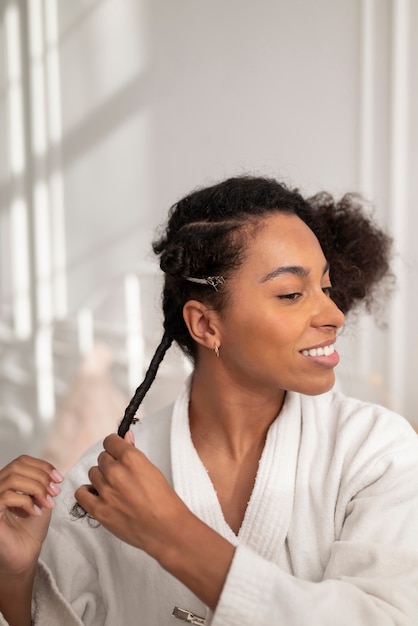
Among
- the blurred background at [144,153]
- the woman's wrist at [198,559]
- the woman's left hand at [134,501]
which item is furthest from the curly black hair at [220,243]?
the blurred background at [144,153]

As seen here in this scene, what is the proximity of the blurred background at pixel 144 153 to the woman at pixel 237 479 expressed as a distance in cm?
126

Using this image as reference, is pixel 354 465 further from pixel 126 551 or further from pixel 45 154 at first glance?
pixel 45 154

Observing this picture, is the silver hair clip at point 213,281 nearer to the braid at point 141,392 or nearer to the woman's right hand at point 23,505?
the braid at point 141,392

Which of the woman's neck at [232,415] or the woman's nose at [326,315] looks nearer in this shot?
the woman's nose at [326,315]

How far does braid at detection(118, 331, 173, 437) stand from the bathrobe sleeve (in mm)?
364

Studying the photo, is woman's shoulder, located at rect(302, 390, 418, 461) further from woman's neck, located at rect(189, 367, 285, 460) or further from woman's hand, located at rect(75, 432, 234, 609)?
woman's hand, located at rect(75, 432, 234, 609)

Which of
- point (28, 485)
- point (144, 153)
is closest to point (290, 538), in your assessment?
point (28, 485)

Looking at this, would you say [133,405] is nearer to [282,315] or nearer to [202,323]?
[202,323]

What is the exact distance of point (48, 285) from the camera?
3910 mm

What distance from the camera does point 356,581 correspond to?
1.22 m

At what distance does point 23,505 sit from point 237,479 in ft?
1.26

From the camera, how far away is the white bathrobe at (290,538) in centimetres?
118

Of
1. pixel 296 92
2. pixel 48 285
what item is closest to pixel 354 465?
pixel 296 92

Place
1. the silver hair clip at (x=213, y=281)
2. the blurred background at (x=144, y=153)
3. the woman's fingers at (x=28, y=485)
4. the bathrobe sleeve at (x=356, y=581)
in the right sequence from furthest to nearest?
the blurred background at (x=144, y=153) < the silver hair clip at (x=213, y=281) < the woman's fingers at (x=28, y=485) < the bathrobe sleeve at (x=356, y=581)
